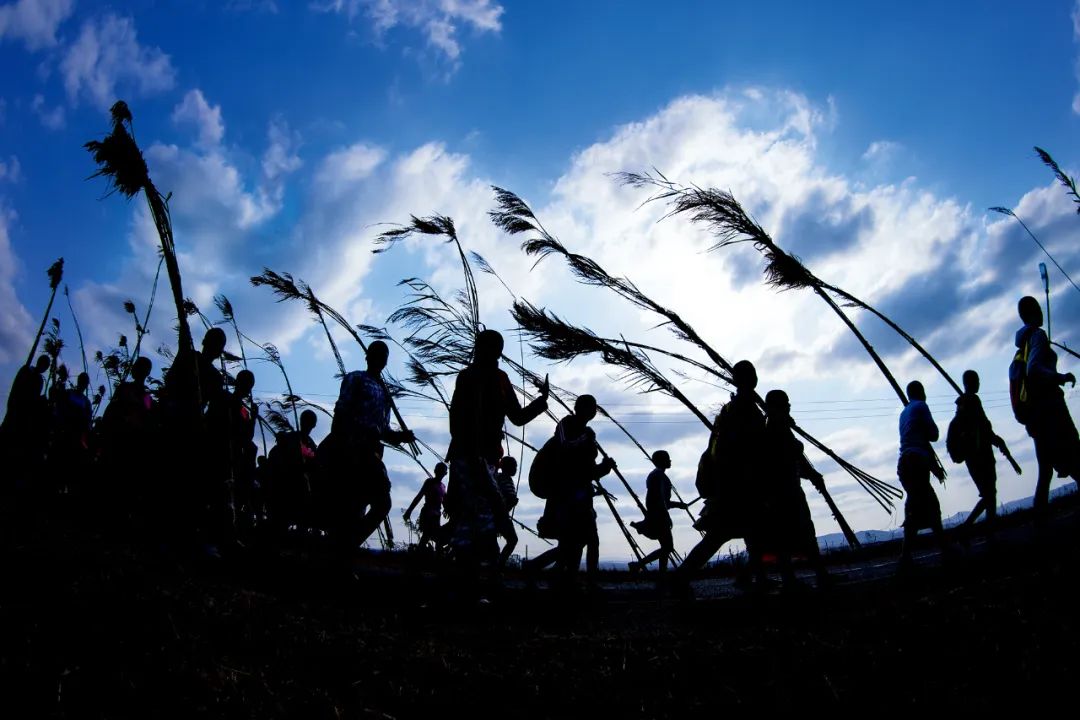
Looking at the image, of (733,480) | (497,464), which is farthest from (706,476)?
(497,464)

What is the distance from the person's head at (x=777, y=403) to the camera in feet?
16.3

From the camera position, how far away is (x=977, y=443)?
21.5ft

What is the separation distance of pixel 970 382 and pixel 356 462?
632 cm

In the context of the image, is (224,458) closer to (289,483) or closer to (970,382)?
(289,483)

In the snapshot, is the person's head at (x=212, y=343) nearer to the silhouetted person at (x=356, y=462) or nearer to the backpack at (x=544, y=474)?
the silhouetted person at (x=356, y=462)

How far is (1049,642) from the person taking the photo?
1.98 m

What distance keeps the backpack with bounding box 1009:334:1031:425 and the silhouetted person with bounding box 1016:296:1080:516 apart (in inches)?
1.2

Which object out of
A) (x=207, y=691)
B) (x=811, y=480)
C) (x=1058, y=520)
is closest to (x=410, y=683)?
(x=207, y=691)

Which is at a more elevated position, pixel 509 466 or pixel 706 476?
pixel 509 466

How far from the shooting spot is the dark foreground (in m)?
1.94

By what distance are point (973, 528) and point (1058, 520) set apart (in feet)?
5.39

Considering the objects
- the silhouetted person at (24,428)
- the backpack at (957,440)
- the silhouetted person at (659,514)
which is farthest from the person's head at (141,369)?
the backpack at (957,440)

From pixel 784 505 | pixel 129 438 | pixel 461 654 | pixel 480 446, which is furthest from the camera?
pixel 129 438

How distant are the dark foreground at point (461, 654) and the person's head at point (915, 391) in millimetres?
2444
